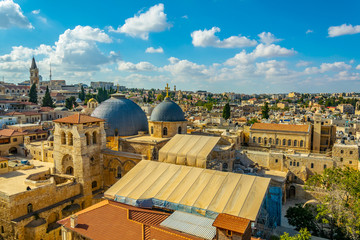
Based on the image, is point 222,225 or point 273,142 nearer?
point 222,225

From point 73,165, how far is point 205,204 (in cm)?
1361

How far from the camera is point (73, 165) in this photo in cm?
2280

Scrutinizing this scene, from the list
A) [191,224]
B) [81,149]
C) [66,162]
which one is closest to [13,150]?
[66,162]

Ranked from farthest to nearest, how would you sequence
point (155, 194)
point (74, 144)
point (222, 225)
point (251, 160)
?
point (251, 160) → point (74, 144) → point (155, 194) → point (222, 225)

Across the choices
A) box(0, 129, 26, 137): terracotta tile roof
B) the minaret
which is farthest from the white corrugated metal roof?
the minaret

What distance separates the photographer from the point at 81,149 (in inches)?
860

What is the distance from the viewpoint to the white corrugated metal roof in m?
12.8

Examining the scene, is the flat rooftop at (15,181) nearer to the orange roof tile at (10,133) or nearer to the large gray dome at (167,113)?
the orange roof tile at (10,133)

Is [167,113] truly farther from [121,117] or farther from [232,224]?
[232,224]

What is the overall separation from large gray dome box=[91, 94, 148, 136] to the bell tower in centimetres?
332

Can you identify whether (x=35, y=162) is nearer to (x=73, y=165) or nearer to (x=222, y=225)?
(x=73, y=165)

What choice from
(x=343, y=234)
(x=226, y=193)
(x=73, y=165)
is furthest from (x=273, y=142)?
(x=73, y=165)

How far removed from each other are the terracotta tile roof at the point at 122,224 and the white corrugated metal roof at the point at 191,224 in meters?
0.40

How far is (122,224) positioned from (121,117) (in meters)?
15.0
